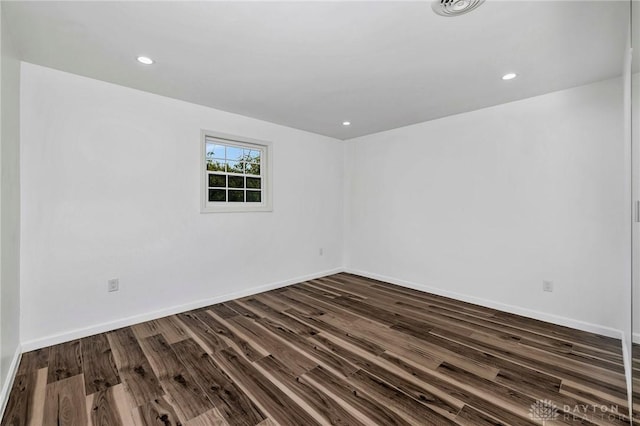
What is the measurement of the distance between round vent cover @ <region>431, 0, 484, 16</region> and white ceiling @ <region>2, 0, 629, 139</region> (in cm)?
5

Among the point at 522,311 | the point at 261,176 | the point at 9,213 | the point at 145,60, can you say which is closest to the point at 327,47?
the point at 145,60

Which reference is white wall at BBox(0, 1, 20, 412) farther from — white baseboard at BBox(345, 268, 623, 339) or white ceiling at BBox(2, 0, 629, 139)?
white baseboard at BBox(345, 268, 623, 339)

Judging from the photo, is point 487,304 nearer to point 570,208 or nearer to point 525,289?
point 525,289

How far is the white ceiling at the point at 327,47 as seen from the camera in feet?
5.55

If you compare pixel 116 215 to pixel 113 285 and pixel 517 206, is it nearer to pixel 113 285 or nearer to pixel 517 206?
pixel 113 285

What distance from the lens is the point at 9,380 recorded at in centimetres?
184

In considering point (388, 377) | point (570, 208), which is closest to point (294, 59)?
point (388, 377)

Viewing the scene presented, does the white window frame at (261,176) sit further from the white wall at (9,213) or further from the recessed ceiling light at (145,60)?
the white wall at (9,213)

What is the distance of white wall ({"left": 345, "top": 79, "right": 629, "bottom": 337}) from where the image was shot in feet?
8.59

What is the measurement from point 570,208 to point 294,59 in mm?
2972

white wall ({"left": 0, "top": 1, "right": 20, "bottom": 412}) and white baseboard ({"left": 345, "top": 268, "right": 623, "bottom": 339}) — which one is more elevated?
white wall ({"left": 0, "top": 1, "right": 20, "bottom": 412})

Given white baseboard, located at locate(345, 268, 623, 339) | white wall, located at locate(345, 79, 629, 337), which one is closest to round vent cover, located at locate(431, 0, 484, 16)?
white wall, located at locate(345, 79, 629, 337)

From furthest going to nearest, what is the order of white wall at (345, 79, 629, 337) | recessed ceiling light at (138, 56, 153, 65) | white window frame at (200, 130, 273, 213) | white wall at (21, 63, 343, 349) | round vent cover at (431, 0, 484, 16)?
white window frame at (200, 130, 273, 213)
white wall at (345, 79, 629, 337)
white wall at (21, 63, 343, 349)
recessed ceiling light at (138, 56, 153, 65)
round vent cover at (431, 0, 484, 16)

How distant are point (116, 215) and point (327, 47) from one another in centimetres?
248
